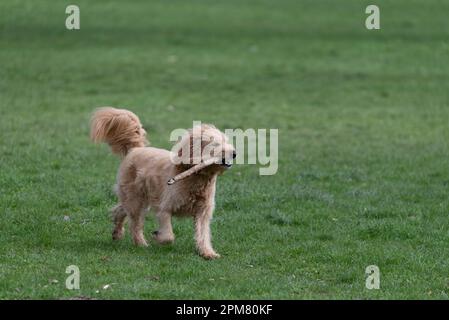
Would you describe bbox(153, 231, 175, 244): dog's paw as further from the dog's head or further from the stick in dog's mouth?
the dog's head

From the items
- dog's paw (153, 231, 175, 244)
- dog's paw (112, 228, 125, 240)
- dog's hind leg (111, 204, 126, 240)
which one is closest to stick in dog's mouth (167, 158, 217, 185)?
dog's paw (153, 231, 175, 244)

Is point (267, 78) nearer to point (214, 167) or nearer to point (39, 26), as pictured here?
point (39, 26)

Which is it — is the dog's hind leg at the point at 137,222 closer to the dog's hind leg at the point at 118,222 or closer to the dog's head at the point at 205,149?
the dog's hind leg at the point at 118,222

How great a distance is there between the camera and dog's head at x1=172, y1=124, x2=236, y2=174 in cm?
920

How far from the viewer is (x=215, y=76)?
2408 cm

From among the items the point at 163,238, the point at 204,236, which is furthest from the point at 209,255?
the point at 163,238

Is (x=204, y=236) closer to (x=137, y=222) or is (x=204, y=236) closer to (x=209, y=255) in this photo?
(x=209, y=255)

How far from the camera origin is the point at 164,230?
31.8ft

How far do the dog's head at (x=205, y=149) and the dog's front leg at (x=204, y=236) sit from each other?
548 millimetres

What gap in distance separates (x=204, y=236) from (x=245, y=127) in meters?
8.62

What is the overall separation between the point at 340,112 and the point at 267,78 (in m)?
4.29

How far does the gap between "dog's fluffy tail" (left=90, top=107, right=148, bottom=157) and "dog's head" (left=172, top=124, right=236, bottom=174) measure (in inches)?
38.3

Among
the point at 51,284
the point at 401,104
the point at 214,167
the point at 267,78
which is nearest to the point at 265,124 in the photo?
the point at 401,104

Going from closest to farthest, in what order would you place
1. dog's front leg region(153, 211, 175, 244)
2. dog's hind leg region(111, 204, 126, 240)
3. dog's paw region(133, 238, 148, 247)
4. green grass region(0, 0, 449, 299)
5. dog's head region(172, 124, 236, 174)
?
green grass region(0, 0, 449, 299) → dog's head region(172, 124, 236, 174) → dog's front leg region(153, 211, 175, 244) → dog's paw region(133, 238, 148, 247) → dog's hind leg region(111, 204, 126, 240)
